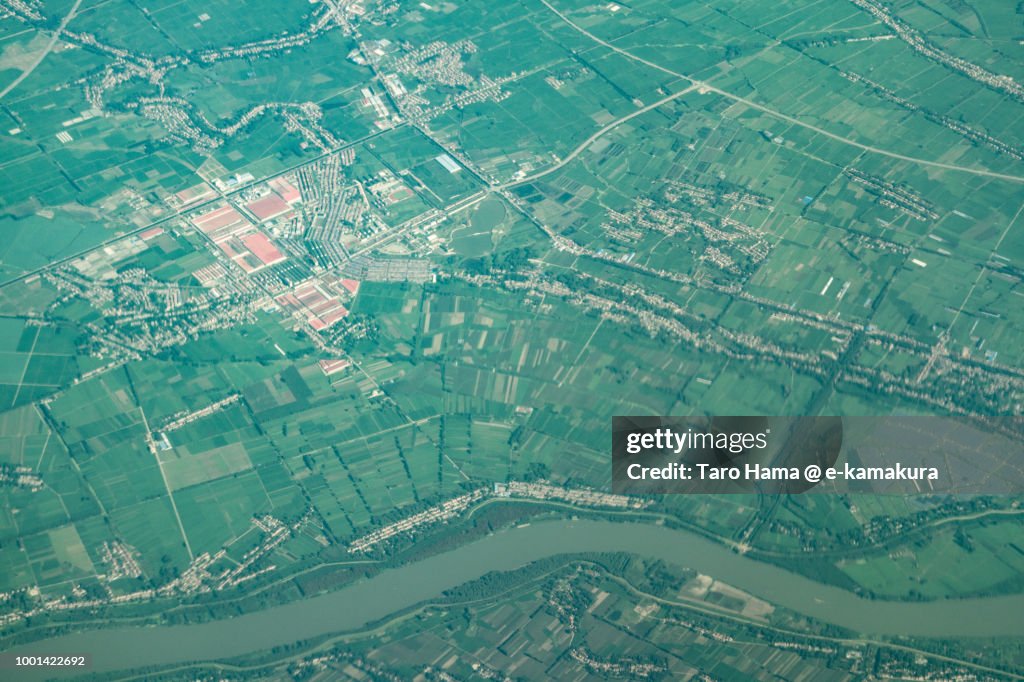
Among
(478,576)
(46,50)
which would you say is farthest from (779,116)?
(46,50)

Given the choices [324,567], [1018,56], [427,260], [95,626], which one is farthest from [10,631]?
[1018,56]

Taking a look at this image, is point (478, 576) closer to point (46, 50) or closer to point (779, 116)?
point (779, 116)

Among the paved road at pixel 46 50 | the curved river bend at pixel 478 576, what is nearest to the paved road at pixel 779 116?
the curved river bend at pixel 478 576

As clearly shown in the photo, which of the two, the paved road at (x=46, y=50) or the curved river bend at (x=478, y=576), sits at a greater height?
the paved road at (x=46, y=50)

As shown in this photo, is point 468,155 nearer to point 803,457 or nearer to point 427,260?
point 427,260

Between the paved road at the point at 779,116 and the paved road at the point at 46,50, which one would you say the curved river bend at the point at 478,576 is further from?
the paved road at the point at 46,50

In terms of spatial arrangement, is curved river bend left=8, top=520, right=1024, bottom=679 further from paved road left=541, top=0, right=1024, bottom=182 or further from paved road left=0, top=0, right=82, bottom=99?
paved road left=0, top=0, right=82, bottom=99

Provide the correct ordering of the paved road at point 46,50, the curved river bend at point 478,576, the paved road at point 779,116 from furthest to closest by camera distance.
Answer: the paved road at point 46,50
the paved road at point 779,116
the curved river bend at point 478,576

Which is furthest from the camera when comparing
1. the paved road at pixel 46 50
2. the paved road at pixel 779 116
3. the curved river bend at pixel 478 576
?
the paved road at pixel 46 50
